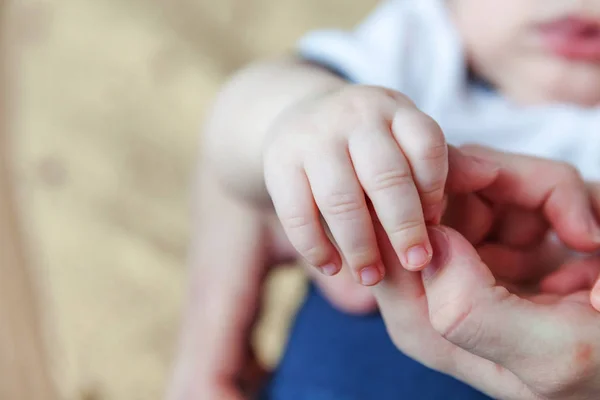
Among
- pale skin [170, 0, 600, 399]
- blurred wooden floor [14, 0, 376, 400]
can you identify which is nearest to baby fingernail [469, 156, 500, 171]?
pale skin [170, 0, 600, 399]

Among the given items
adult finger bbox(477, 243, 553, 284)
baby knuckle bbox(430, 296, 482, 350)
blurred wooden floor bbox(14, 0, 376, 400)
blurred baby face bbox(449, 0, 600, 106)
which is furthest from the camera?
blurred wooden floor bbox(14, 0, 376, 400)

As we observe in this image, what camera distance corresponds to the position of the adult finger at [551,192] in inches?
16.5

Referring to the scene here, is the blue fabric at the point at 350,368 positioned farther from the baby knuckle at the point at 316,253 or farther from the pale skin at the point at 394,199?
the baby knuckle at the point at 316,253

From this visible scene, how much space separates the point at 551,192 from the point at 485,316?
13 centimetres

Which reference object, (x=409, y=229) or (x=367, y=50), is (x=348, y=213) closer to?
(x=409, y=229)

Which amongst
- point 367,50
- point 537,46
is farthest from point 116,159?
point 537,46

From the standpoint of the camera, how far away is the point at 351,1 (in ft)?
3.05

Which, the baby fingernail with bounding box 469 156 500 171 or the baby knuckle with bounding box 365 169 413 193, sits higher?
the baby knuckle with bounding box 365 169 413 193

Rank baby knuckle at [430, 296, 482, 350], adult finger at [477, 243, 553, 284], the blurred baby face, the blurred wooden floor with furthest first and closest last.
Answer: the blurred wooden floor
the blurred baby face
adult finger at [477, 243, 553, 284]
baby knuckle at [430, 296, 482, 350]

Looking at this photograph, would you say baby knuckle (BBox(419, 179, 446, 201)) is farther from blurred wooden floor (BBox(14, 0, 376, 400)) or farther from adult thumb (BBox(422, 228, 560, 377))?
blurred wooden floor (BBox(14, 0, 376, 400))

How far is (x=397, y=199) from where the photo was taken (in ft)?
1.12

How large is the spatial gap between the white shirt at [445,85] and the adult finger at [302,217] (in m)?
0.25

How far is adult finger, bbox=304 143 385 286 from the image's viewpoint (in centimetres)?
35

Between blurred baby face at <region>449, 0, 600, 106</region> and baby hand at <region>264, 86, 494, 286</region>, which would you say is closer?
baby hand at <region>264, 86, 494, 286</region>
